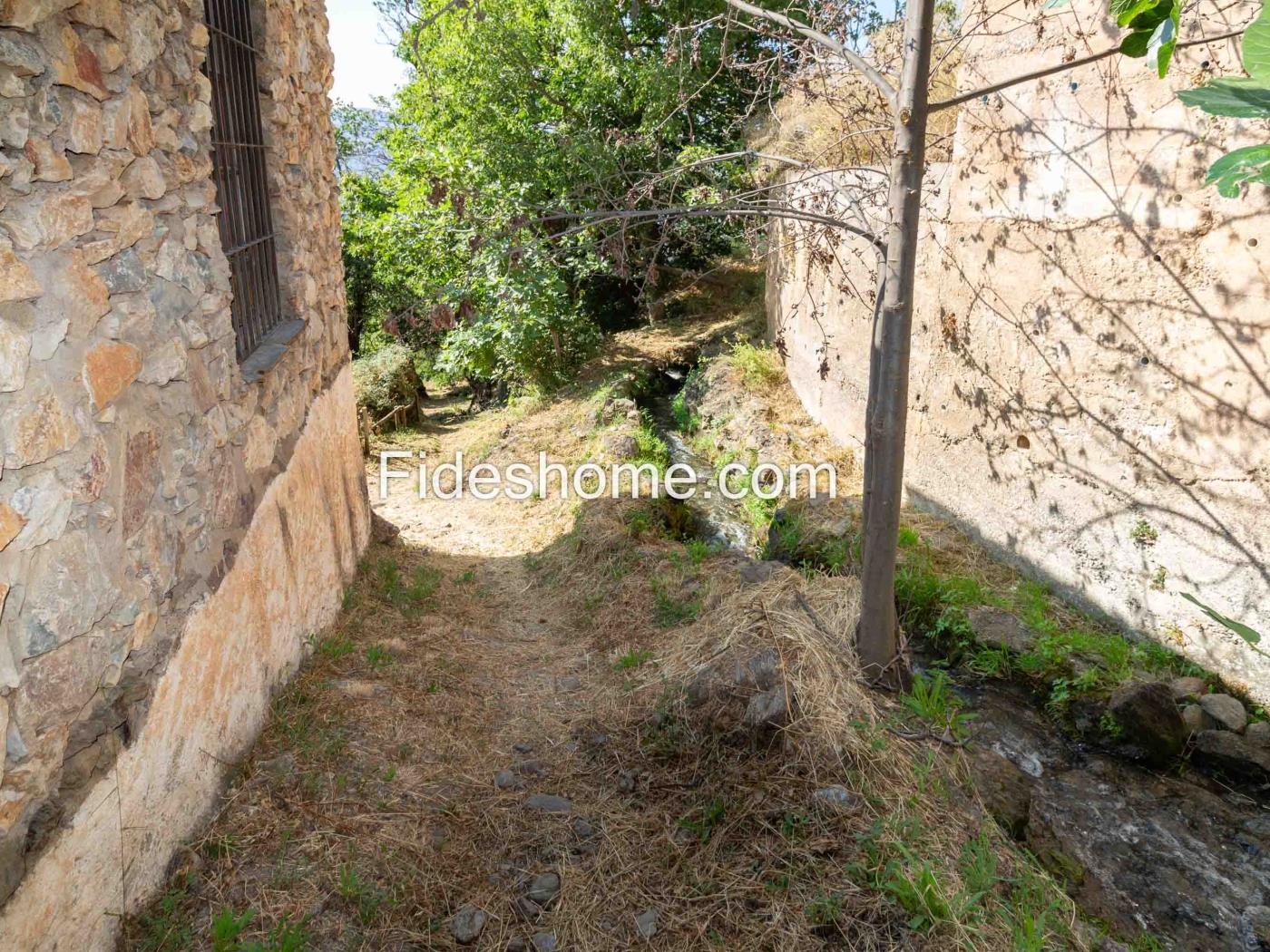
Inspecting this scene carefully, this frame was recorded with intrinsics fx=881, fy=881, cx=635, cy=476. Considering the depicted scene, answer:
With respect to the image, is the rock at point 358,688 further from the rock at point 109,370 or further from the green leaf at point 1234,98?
the green leaf at point 1234,98

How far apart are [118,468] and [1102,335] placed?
16.3 ft

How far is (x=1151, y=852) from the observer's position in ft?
11.9

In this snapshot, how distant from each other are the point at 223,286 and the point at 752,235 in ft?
8.78

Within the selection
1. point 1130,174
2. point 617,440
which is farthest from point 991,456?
point 617,440

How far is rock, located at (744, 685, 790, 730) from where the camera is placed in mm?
3414

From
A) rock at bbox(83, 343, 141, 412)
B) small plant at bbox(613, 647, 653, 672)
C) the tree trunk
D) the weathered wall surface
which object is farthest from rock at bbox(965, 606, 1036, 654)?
rock at bbox(83, 343, 141, 412)

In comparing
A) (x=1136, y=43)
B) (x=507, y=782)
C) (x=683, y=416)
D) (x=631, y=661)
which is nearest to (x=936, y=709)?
(x=631, y=661)

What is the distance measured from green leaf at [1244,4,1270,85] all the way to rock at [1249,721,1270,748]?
4.31 metres

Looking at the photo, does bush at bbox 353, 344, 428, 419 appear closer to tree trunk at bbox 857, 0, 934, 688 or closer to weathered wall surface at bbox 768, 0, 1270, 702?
weathered wall surface at bbox 768, 0, 1270, 702

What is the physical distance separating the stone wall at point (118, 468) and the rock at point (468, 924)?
0.90 m

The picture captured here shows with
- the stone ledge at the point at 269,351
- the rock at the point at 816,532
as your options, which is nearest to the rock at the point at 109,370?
the stone ledge at the point at 269,351

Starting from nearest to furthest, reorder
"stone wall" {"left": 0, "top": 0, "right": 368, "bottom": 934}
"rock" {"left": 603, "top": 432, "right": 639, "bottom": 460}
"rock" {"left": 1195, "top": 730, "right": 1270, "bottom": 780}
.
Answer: "stone wall" {"left": 0, "top": 0, "right": 368, "bottom": 934} < "rock" {"left": 1195, "top": 730, "right": 1270, "bottom": 780} < "rock" {"left": 603, "top": 432, "right": 639, "bottom": 460}

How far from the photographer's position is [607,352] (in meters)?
12.4

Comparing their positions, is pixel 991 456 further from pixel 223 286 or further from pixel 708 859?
pixel 223 286
